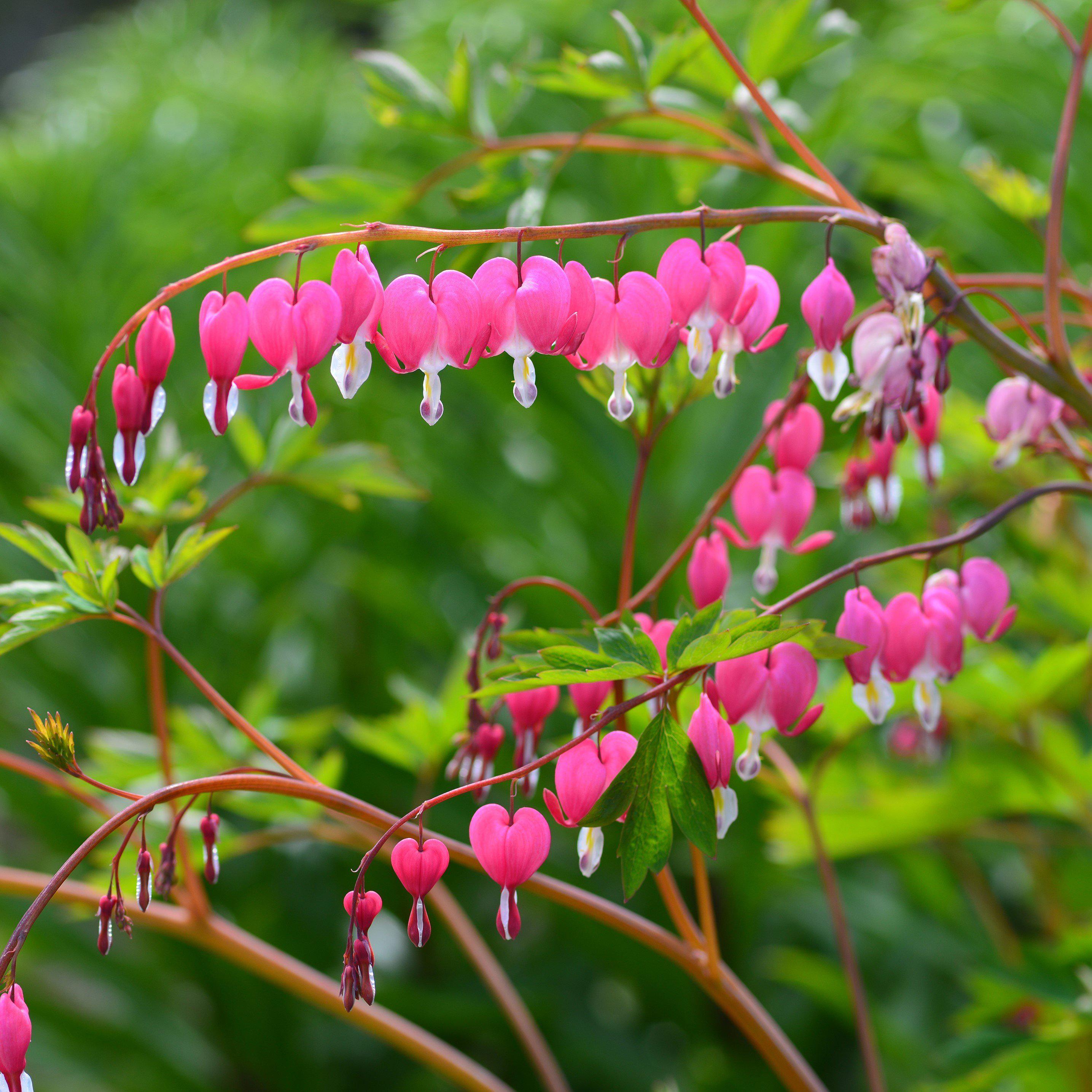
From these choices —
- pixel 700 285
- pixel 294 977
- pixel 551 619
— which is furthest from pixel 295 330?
pixel 551 619

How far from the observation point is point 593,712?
45 cm

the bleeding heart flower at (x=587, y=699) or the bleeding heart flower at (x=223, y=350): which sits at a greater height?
the bleeding heart flower at (x=223, y=350)

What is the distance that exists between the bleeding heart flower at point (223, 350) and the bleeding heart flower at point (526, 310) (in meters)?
0.09

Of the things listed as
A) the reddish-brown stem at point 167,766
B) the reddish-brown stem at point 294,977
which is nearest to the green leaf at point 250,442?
the reddish-brown stem at point 167,766

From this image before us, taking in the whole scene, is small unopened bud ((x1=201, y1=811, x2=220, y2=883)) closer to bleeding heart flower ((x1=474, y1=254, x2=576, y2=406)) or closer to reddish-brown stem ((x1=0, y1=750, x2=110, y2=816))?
reddish-brown stem ((x1=0, y1=750, x2=110, y2=816))

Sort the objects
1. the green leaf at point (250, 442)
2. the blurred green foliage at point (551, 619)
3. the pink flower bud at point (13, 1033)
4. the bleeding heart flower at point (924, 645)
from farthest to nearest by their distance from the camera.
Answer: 1. the blurred green foliage at point (551, 619)
2. the green leaf at point (250, 442)
3. the bleeding heart flower at point (924, 645)
4. the pink flower bud at point (13, 1033)

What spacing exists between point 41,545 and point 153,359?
18 cm

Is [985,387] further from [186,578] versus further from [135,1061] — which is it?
[135,1061]

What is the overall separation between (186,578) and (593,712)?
4.66 feet

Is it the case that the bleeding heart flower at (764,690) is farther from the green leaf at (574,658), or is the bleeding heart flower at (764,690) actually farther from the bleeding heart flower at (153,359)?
the bleeding heart flower at (153,359)

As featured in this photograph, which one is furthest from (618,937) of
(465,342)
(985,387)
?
(465,342)

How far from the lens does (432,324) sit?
362 mm

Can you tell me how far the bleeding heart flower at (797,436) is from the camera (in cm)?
51

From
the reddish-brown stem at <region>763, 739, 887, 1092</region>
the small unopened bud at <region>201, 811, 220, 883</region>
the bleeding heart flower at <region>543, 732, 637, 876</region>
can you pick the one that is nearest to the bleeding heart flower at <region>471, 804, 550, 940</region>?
the bleeding heart flower at <region>543, 732, 637, 876</region>
